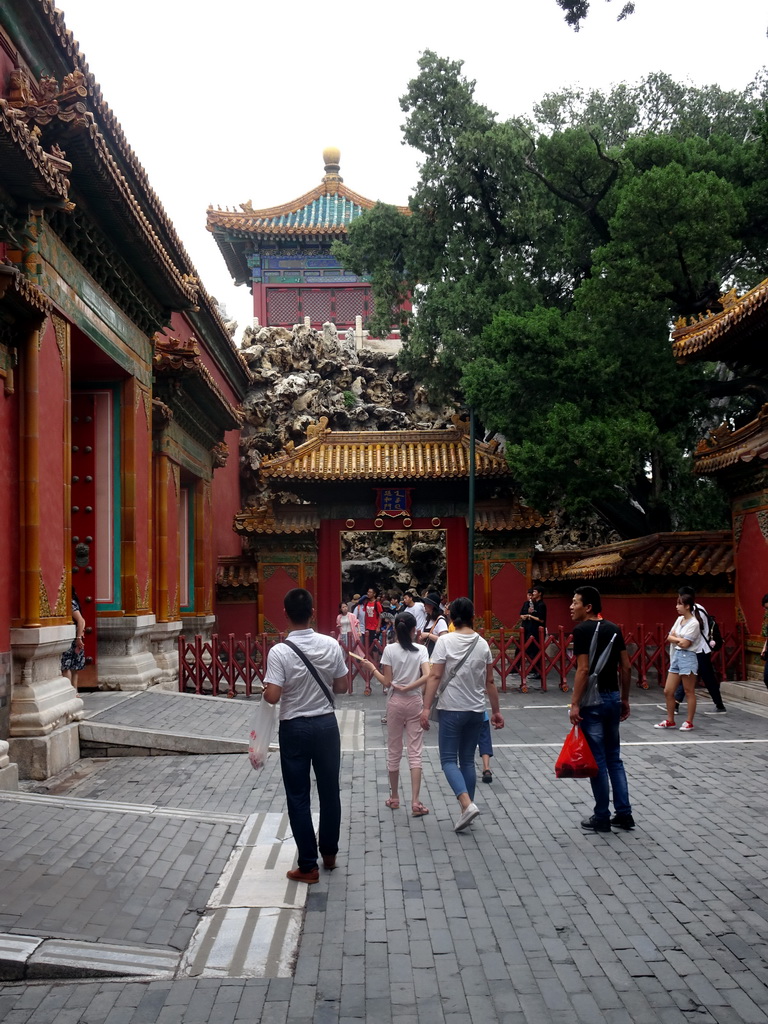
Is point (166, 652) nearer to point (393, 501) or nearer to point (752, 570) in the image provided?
point (393, 501)

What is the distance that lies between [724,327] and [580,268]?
307 inches

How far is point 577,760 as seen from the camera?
6.92 m

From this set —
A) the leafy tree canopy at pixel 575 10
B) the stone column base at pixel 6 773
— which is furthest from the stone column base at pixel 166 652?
the leafy tree canopy at pixel 575 10

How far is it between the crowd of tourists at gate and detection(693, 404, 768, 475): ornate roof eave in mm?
7927

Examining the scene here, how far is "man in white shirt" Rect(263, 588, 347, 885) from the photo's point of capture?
5.91m

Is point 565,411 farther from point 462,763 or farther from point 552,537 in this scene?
point 552,537

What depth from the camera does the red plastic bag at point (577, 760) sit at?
690 cm

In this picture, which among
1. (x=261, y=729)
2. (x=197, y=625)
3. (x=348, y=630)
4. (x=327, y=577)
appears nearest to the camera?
(x=261, y=729)

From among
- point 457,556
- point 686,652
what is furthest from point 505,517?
point 686,652

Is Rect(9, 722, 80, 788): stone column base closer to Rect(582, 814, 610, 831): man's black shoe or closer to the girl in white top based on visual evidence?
Rect(582, 814, 610, 831): man's black shoe

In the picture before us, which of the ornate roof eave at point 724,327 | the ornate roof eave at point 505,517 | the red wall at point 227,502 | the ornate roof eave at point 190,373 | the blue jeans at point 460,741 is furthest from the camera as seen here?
the red wall at point 227,502

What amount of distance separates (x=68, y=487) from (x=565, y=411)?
9.91 metres

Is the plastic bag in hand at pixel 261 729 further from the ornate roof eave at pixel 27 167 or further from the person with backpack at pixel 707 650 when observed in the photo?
the person with backpack at pixel 707 650

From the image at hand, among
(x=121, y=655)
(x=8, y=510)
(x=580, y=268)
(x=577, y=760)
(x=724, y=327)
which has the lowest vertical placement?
(x=577, y=760)
